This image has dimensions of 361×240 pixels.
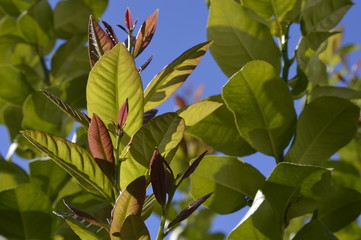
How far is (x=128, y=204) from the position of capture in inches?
28.2

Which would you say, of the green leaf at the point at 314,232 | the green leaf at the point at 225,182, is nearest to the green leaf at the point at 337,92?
the green leaf at the point at 225,182

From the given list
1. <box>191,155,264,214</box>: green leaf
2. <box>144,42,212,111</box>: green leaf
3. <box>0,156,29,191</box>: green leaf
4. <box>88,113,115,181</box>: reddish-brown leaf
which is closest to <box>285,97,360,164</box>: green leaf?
<box>191,155,264,214</box>: green leaf

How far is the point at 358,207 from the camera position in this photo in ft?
3.67

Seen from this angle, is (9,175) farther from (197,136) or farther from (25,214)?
(197,136)

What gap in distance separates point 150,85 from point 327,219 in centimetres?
49

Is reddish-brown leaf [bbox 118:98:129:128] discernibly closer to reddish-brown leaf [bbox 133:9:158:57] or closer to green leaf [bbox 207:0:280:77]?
reddish-brown leaf [bbox 133:9:158:57]

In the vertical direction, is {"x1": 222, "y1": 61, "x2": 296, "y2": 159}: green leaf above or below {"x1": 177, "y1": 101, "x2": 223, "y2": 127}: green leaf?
below

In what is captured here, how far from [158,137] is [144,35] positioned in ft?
0.64

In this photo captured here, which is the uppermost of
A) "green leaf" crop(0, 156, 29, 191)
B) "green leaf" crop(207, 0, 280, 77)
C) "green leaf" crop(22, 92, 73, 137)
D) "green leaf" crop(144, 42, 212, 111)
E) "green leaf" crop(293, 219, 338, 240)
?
"green leaf" crop(144, 42, 212, 111)

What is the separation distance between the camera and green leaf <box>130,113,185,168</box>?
2.55 ft

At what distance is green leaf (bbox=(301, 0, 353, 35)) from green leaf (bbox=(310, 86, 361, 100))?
0.15 metres

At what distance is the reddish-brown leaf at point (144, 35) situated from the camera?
35.1 inches

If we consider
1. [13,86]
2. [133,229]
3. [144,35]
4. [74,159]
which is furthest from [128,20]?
[13,86]

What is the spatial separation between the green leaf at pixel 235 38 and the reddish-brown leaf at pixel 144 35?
30 cm
